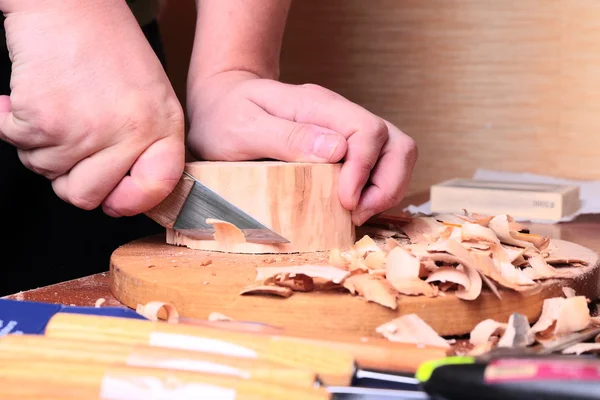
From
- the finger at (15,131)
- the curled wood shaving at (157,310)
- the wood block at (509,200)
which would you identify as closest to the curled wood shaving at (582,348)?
the curled wood shaving at (157,310)

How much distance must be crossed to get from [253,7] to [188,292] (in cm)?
53

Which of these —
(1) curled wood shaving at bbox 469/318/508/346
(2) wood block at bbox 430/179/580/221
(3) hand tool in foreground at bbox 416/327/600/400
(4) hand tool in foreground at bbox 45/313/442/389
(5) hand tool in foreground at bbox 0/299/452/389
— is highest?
(3) hand tool in foreground at bbox 416/327/600/400

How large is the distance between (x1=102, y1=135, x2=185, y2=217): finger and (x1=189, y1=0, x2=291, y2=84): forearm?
0.27 m

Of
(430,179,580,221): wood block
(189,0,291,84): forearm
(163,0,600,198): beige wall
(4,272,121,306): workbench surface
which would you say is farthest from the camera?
(163,0,600,198): beige wall

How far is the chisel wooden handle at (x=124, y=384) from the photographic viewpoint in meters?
0.48

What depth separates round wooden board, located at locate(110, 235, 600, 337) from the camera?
2.46ft

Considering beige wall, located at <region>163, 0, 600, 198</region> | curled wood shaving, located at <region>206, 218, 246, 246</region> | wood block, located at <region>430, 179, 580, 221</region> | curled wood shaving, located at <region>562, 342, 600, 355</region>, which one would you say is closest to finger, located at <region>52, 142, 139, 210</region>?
curled wood shaving, located at <region>206, 218, 246, 246</region>

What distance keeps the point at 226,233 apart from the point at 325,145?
154mm

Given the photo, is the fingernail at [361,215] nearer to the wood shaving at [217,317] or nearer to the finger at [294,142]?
Answer: the finger at [294,142]

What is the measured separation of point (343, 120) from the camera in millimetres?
994

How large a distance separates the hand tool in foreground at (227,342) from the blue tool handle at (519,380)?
0.19 ft

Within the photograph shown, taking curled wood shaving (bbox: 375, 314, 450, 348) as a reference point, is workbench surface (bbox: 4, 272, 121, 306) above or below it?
below

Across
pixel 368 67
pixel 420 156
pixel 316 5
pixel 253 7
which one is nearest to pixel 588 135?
pixel 420 156

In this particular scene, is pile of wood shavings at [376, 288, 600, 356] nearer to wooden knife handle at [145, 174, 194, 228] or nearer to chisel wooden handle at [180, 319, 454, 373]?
chisel wooden handle at [180, 319, 454, 373]
